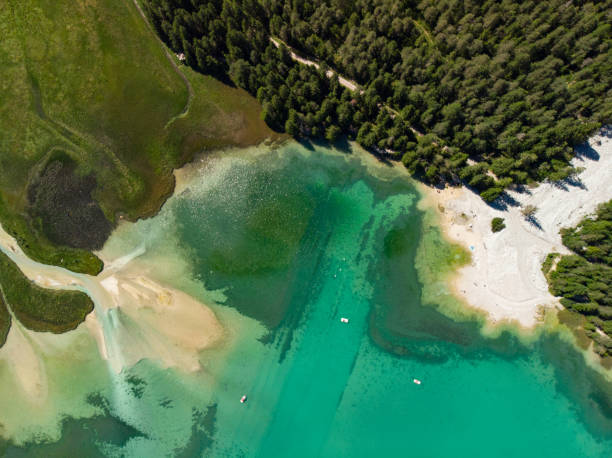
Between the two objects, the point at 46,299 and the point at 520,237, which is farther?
the point at 46,299

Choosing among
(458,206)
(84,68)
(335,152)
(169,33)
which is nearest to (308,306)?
(335,152)

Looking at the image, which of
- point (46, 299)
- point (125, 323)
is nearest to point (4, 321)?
point (46, 299)

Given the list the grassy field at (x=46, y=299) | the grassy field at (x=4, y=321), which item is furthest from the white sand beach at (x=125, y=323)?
the grassy field at (x=4, y=321)

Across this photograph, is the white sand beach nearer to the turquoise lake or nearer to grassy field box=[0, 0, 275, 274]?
the turquoise lake

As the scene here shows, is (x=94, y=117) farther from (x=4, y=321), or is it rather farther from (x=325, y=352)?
(x=325, y=352)

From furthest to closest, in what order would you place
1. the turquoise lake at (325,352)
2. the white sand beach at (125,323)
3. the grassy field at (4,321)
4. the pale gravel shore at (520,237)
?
the grassy field at (4,321) → the white sand beach at (125,323) → the pale gravel shore at (520,237) → the turquoise lake at (325,352)

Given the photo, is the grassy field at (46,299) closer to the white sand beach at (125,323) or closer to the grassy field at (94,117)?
the white sand beach at (125,323)

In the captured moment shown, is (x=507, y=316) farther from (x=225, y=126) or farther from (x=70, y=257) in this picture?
(x=70, y=257)

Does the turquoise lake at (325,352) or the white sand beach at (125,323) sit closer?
the turquoise lake at (325,352)
